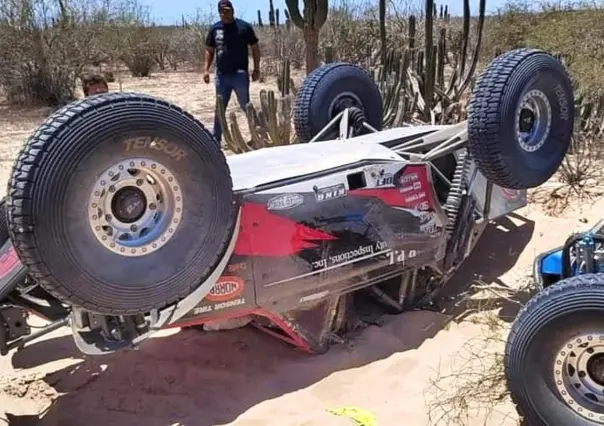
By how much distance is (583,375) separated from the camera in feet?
10.4

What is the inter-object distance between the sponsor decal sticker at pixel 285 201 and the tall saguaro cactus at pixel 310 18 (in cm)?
750

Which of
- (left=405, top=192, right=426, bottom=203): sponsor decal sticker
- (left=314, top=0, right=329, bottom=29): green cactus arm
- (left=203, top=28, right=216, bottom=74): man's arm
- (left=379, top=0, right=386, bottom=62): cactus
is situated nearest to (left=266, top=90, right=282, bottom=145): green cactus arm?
(left=203, top=28, right=216, bottom=74): man's arm

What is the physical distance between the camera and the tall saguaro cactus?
11.3 metres

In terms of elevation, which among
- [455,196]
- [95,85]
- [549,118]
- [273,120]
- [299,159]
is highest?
[95,85]

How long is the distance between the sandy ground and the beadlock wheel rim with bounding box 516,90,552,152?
1093 mm

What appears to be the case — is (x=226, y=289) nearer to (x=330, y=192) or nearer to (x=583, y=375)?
(x=330, y=192)

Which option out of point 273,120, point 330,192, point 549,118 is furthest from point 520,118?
point 273,120

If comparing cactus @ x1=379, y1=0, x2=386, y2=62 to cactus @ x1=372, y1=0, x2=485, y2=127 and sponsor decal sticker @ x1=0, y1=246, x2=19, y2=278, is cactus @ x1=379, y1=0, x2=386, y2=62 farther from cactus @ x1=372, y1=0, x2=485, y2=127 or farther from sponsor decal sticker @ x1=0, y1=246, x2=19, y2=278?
sponsor decal sticker @ x1=0, y1=246, x2=19, y2=278

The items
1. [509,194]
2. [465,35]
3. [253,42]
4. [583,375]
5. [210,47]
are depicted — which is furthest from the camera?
[465,35]

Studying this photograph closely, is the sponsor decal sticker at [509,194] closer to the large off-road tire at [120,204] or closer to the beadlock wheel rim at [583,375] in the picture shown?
the beadlock wheel rim at [583,375]

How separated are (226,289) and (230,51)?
5295 mm

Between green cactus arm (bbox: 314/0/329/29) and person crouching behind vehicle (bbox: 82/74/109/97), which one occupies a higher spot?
green cactus arm (bbox: 314/0/329/29)

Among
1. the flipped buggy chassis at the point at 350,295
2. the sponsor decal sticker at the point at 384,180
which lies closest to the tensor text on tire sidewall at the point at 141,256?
the flipped buggy chassis at the point at 350,295

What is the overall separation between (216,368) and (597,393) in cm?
201
